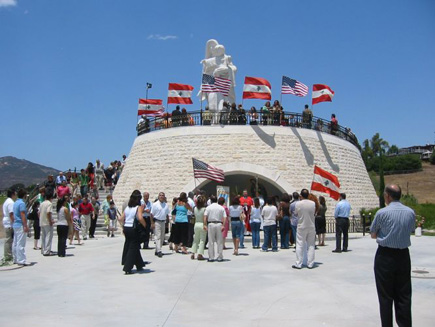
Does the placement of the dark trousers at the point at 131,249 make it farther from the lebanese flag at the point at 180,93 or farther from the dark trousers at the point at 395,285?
the lebanese flag at the point at 180,93

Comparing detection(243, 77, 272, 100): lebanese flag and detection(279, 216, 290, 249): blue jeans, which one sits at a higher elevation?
detection(243, 77, 272, 100): lebanese flag

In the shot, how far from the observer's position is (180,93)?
949 inches

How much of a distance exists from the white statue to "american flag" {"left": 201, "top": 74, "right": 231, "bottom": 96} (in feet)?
7.74

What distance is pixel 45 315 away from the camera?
595 centimetres

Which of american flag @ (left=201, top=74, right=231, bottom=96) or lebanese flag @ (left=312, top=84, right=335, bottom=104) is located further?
lebanese flag @ (left=312, top=84, right=335, bottom=104)

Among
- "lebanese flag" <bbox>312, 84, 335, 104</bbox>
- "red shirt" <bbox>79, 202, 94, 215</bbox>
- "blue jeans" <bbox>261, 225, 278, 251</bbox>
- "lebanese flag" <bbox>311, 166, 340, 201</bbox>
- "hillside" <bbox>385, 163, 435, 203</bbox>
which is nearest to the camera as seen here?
"blue jeans" <bbox>261, 225, 278, 251</bbox>

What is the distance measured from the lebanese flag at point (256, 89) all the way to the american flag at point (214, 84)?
132cm

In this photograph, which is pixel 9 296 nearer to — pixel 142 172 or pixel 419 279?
pixel 419 279

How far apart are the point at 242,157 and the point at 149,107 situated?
30.0 feet

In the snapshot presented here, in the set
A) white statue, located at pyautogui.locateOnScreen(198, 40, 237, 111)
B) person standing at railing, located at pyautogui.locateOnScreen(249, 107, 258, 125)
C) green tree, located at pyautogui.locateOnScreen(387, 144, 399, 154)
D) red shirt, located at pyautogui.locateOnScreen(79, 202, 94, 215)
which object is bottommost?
red shirt, located at pyautogui.locateOnScreen(79, 202, 94, 215)

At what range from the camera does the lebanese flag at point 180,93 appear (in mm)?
23875

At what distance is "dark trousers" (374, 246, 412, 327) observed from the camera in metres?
4.78

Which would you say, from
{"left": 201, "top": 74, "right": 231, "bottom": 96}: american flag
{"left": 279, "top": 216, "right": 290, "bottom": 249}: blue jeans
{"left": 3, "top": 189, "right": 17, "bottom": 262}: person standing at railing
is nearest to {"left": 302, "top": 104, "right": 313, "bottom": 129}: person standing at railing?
{"left": 201, "top": 74, "right": 231, "bottom": 96}: american flag

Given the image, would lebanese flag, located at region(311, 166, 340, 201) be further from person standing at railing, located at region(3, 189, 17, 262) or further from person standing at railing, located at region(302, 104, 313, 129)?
person standing at railing, located at region(3, 189, 17, 262)
